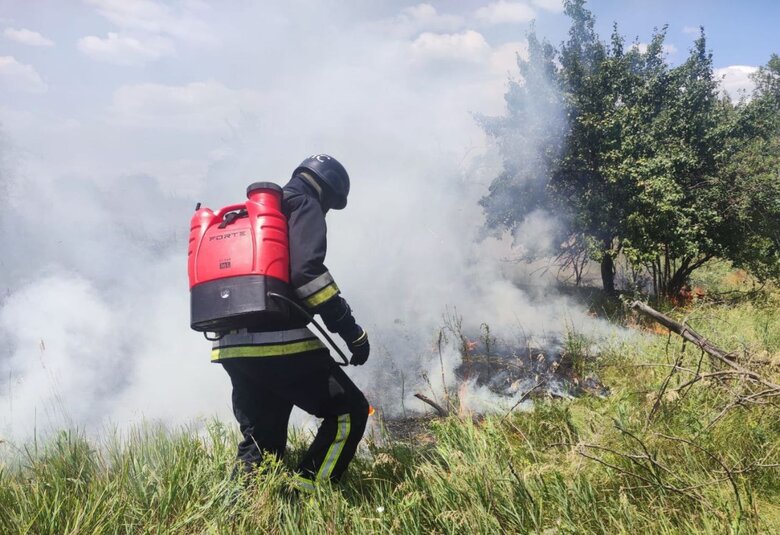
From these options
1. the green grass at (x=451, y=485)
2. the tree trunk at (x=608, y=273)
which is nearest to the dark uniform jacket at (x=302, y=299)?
the green grass at (x=451, y=485)

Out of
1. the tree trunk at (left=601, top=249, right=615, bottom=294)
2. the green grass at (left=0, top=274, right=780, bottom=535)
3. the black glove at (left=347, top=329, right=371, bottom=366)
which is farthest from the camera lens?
the tree trunk at (left=601, top=249, right=615, bottom=294)

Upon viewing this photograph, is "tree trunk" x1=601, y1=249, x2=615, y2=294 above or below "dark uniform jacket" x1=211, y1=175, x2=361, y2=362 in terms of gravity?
below

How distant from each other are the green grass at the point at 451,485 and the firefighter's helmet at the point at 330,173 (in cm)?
149

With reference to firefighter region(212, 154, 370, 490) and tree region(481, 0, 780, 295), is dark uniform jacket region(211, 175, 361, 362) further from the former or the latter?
tree region(481, 0, 780, 295)

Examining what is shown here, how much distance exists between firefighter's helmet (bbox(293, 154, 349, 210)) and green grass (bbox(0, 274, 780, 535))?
1487mm

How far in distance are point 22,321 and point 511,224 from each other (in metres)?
10.00

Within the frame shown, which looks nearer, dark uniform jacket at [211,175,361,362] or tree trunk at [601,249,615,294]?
dark uniform jacket at [211,175,361,362]

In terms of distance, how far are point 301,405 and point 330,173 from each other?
1.31 metres

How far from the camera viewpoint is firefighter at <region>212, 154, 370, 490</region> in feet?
7.45

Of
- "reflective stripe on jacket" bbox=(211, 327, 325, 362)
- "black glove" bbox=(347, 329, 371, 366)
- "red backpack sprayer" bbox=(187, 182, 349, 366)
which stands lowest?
"black glove" bbox=(347, 329, 371, 366)

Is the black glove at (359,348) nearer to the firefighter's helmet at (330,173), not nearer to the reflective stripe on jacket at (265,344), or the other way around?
the reflective stripe on jacket at (265,344)

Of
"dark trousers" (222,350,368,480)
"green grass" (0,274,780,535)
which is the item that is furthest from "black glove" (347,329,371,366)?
"green grass" (0,274,780,535)

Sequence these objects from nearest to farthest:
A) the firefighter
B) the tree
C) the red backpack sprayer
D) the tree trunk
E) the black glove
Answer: the red backpack sprayer
the firefighter
the black glove
the tree
the tree trunk

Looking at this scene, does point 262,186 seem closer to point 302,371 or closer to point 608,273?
point 302,371
